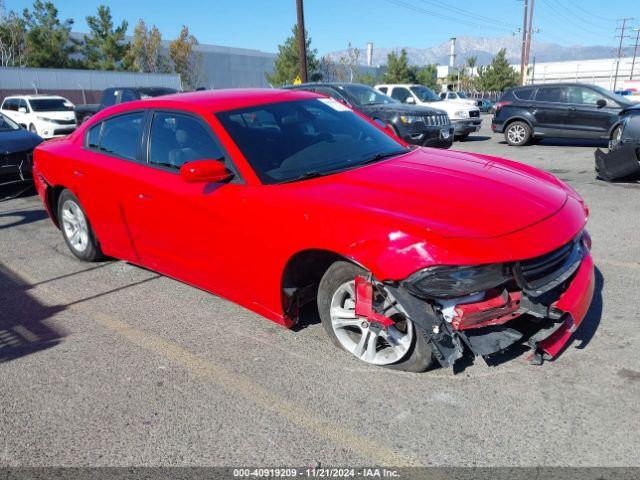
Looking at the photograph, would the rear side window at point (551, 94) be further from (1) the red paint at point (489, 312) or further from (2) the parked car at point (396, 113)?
(1) the red paint at point (489, 312)

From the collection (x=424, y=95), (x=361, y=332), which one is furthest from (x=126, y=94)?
(x=361, y=332)

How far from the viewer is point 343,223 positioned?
121 inches

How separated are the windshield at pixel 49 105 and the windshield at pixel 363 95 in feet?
38.8

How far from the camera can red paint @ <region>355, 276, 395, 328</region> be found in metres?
3.09

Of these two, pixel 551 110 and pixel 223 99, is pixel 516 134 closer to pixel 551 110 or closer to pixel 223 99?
pixel 551 110

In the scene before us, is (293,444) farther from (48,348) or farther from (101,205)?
(101,205)

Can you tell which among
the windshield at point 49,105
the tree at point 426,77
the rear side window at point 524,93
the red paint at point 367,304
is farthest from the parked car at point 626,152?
the tree at point 426,77

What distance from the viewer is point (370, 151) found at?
4.15 meters

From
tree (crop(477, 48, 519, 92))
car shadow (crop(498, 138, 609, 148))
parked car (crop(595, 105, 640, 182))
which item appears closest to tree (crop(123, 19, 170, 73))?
tree (crop(477, 48, 519, 92))

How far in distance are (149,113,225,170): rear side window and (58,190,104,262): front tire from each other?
1.40 meters

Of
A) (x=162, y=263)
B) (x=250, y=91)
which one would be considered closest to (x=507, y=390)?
(x=162, y=263)

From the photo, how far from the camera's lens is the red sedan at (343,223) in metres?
2.86

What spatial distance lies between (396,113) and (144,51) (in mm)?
45808

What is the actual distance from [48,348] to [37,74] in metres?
38.8
